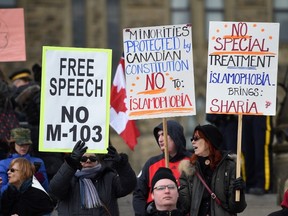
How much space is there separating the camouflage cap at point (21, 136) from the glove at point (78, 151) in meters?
1.95

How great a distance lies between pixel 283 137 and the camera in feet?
56.7

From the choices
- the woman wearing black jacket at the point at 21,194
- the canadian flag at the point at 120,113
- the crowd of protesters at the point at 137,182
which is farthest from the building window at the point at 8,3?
the woman wearing black jacket at the point at 21,194

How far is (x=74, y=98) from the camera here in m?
10.9

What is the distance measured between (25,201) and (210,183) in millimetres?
1643

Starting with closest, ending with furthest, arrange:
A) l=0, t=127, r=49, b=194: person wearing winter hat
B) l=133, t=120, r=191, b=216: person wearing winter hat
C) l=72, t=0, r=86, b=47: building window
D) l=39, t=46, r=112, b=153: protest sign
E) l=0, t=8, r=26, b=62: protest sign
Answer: l=39, t=46, r=112, b=153: protest sign
l=133, t=120, r=191, b=216: person wearing winter hat
l=0, t=127, r=49, b=194: person wearing winter hat
l=0, t=8, r=26, b=62: protest sign
l=72, t=0, r=86, b=47: building window

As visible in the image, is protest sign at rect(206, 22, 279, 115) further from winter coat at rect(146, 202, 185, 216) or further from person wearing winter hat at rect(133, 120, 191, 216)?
winter coat at rect(146, 202, 185, 216)

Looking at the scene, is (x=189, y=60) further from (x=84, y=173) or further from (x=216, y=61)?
(x=84, y=173)

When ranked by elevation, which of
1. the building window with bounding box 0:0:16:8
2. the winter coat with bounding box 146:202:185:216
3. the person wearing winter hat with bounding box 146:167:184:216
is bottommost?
the winter coat with bounding box 146:202:185:216

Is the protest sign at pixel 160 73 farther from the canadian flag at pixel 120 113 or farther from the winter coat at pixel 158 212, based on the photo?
the canadian flag at pixel 120 113

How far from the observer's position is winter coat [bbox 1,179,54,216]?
36.1ft

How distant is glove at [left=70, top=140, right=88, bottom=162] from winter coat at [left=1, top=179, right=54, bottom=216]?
2.64 feet

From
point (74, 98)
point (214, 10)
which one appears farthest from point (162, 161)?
point (214, 10)

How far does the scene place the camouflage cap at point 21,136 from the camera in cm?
1243

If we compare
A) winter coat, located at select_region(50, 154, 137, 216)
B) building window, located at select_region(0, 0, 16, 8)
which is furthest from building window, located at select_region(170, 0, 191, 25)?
winter coat, located at select_region(50, 154, 137, 216)
